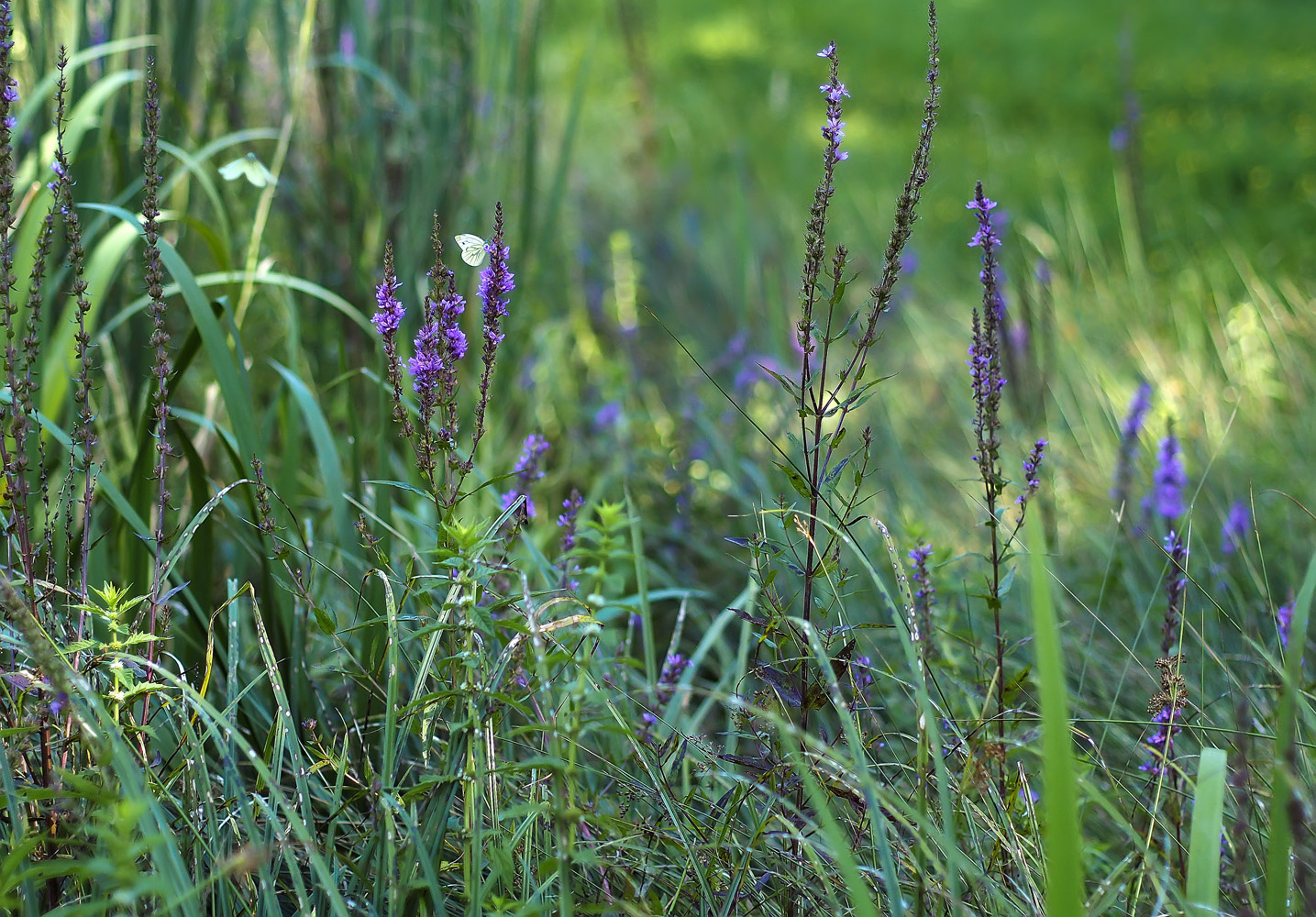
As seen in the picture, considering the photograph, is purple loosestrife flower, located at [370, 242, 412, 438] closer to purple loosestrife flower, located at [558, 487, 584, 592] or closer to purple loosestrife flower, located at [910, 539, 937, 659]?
purple loosestrife flower, located at [558, 487, 584, 592]

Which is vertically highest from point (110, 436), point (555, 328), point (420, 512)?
point (555, 328)

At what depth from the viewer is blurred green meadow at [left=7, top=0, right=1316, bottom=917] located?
1.01m

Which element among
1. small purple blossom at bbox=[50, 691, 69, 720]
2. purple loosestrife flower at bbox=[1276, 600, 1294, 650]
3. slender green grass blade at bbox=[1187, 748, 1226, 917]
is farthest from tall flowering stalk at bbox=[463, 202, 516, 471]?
purple loosestrife flower at bbox=[1276, 600, 1294, 650]

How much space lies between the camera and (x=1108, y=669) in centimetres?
184

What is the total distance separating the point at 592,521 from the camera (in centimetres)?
146

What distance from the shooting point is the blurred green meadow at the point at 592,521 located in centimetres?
101

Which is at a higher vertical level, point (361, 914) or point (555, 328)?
point (555, 328)

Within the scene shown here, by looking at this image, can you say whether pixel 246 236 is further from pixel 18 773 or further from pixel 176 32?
pixel 18 773

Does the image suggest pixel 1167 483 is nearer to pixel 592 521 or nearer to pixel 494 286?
pixel 592 521

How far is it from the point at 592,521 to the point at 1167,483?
1284 millimetres

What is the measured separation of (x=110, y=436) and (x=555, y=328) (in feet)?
4.30

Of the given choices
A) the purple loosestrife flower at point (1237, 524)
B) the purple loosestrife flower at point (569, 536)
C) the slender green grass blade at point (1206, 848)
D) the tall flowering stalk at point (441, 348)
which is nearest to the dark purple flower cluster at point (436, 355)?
the tall flowering stalk at point (441, 348)

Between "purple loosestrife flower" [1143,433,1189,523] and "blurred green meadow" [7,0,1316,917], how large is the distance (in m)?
0.05

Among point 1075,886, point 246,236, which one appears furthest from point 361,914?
point 246,236
